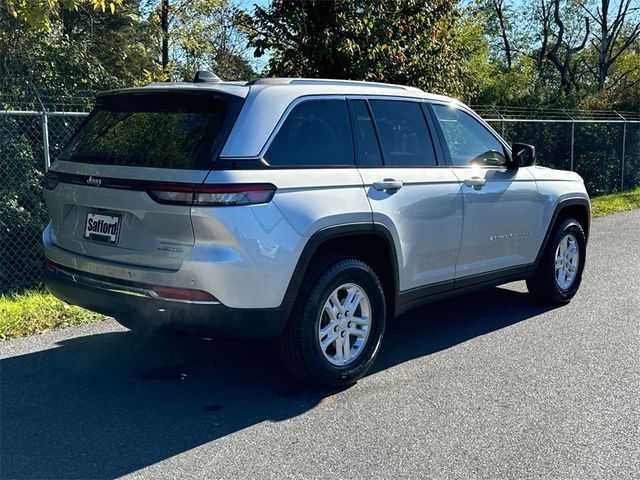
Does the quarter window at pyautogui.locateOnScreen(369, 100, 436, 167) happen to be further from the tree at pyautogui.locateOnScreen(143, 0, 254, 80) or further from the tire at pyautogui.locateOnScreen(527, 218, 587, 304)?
the tree at pyautogui.locateOnScreen(143, 0, 254, 80)

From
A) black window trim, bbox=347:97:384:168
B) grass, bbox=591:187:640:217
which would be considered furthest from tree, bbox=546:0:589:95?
black window trim, bbox=347:97:384:168

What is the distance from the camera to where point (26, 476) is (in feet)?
10.9

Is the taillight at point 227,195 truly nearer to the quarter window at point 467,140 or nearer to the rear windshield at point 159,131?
the rear windshield at point 159,131

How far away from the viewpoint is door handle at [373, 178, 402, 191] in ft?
15.1

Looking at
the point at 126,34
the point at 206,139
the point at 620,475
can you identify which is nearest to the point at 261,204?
the point at 206,139

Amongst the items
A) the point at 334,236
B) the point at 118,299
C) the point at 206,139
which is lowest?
the point at 118,299

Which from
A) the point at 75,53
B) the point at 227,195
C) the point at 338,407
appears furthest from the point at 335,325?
the point at 75,53

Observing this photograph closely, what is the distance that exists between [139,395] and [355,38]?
6.93 meters

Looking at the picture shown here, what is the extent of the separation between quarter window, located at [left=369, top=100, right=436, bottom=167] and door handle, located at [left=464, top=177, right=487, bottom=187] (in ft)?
1.07

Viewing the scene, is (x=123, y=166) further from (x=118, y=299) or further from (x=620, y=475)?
(x=620, y=475)

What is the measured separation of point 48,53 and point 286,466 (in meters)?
8.32

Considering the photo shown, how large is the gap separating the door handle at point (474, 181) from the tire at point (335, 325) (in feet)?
4.11

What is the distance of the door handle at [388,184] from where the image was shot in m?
4.61

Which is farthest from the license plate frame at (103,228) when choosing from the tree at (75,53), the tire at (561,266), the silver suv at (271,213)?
the tree at (75,53)
